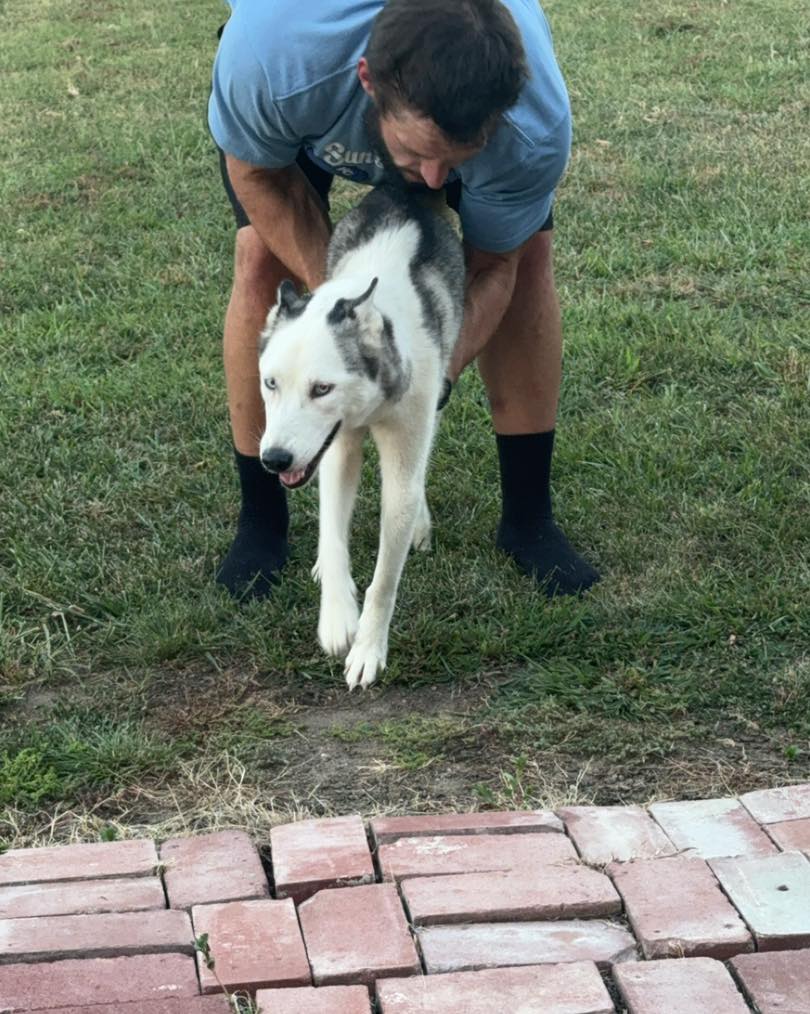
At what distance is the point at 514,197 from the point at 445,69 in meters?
0.65

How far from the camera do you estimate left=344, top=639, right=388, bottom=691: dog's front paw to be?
11.2 ft

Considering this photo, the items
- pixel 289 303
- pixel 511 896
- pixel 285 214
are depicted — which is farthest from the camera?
pixel 285 214

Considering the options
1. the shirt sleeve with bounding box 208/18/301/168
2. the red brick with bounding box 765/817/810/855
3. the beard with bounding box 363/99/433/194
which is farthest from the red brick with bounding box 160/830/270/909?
the shirt sleeve with bounding box 208/18/301/168

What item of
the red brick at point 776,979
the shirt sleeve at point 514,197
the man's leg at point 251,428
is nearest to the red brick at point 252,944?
the red brick at point 776,979

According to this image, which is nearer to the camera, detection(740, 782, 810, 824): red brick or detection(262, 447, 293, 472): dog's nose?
detection(740, 782, 810, 824): red brick

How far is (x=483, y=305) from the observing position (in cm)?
373

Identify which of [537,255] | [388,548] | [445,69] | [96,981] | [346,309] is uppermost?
[445,69]

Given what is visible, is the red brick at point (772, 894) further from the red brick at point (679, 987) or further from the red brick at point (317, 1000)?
the red brick at point (317, 1000)

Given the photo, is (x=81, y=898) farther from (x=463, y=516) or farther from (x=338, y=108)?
(x=463, y=516)

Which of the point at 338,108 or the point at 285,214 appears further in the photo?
the point at 285,214

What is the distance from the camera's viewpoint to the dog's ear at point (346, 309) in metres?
3.10

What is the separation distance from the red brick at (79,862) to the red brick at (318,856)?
237mm

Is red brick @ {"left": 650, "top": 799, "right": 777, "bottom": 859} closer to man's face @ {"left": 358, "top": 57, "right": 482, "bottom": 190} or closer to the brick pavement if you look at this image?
the brick pavement

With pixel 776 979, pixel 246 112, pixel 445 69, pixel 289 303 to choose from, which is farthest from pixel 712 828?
pixel 246 112
